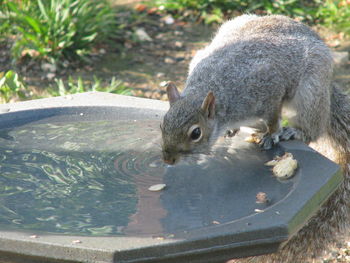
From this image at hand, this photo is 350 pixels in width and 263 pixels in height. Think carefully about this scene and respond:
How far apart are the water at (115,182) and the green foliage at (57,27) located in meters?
2.55

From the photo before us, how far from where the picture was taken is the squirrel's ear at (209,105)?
8.61 ft

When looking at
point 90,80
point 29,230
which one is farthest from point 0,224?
point 90,80

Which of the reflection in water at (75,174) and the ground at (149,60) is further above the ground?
the reflection in water at (75,174)

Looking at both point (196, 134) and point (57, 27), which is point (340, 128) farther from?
point (57, 27)

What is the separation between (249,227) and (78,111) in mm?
1606

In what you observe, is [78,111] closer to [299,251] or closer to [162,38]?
[299,251]

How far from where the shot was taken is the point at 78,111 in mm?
3223

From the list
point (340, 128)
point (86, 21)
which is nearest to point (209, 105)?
point (340, 128)

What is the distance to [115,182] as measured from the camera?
2428mm

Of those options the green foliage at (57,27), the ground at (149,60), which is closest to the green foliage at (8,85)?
the ground at (149,60)

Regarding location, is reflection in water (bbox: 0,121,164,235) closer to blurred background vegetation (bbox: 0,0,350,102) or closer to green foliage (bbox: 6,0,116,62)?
blurred background vegetation (bbox: 0,0,350,102)

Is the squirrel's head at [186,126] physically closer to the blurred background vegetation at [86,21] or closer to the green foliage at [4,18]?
the blurred background vegetation at [86,21]

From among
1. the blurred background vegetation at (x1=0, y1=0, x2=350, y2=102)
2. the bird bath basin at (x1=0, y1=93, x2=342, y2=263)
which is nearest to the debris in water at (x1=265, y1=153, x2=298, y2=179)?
the bird bath basin at (x1=0, y1=93, x2=342, y2=263)

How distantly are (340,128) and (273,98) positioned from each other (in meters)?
0.46
